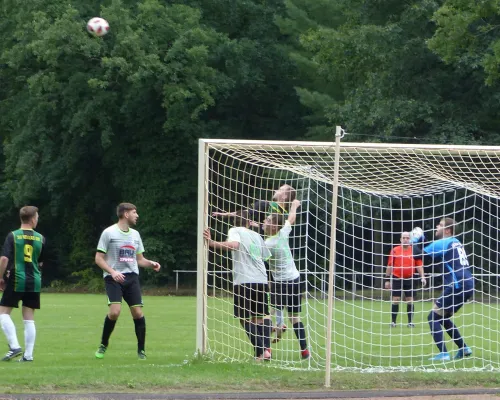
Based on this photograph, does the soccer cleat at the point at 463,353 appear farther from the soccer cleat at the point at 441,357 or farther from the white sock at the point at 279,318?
the white sock at the point at 279,318

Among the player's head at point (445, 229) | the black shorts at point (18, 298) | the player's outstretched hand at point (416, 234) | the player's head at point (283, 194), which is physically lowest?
→ the black shorts at point (18, 298)

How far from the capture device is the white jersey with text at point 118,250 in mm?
11891

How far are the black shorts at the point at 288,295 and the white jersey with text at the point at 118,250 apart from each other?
1679mm

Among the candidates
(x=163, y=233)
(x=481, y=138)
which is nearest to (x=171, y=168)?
(x=163, y=233)

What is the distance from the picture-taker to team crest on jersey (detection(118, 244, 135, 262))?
11914 mm

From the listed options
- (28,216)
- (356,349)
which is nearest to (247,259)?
(28,216)

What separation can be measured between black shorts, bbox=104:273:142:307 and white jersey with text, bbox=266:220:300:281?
1.60 meters

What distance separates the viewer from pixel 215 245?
11156 millimetres

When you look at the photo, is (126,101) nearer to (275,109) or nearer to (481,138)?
(275,109)

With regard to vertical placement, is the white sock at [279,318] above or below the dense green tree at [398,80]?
below

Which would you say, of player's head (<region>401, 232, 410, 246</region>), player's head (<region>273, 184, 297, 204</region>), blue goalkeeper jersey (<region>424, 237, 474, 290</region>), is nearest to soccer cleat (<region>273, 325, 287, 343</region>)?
player's head (<region>273, 184, 297, 204</region>)

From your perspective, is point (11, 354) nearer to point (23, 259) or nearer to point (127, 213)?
point (23, 259)

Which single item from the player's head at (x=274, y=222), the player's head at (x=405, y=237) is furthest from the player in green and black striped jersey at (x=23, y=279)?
the player's head at (x=405, y=237)

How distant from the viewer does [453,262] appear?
12.4 meters
